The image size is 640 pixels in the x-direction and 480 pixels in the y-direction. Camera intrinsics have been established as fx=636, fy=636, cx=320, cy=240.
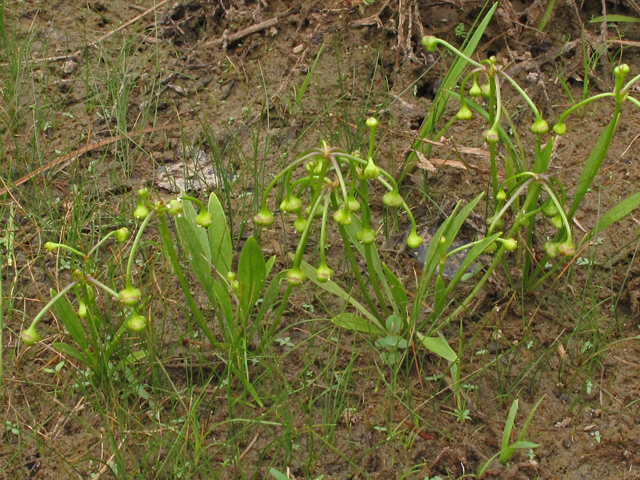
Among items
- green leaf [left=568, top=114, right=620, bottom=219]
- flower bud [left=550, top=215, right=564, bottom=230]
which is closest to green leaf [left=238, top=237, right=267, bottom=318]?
flower bud [left=550, top=215, right=564, bottom=230]

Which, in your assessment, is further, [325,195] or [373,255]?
[373,255]

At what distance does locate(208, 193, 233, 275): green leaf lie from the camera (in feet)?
8.74

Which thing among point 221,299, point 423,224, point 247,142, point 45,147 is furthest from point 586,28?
point 45,147

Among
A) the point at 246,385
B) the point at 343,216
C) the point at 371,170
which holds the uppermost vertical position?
the point at 371,170

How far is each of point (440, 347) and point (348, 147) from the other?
1.38 m

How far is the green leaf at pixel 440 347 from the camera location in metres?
2.45

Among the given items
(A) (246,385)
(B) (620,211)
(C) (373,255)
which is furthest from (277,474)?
(B) (620,211)

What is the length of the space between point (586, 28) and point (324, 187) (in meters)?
2.88

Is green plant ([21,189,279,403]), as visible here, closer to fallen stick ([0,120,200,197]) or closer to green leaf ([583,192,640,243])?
fallen stick ([0,120,200,197])

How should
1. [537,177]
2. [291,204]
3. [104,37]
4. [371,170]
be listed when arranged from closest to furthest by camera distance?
1. [371,170]
2. [291,204]
3. [537,177]
4. [104,37]

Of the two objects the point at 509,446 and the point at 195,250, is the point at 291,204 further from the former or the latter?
the point at 509,446

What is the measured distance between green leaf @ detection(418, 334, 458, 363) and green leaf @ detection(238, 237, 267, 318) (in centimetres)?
68

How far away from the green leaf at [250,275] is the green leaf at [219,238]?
0.20 meters

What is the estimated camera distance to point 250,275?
2.47 meters
